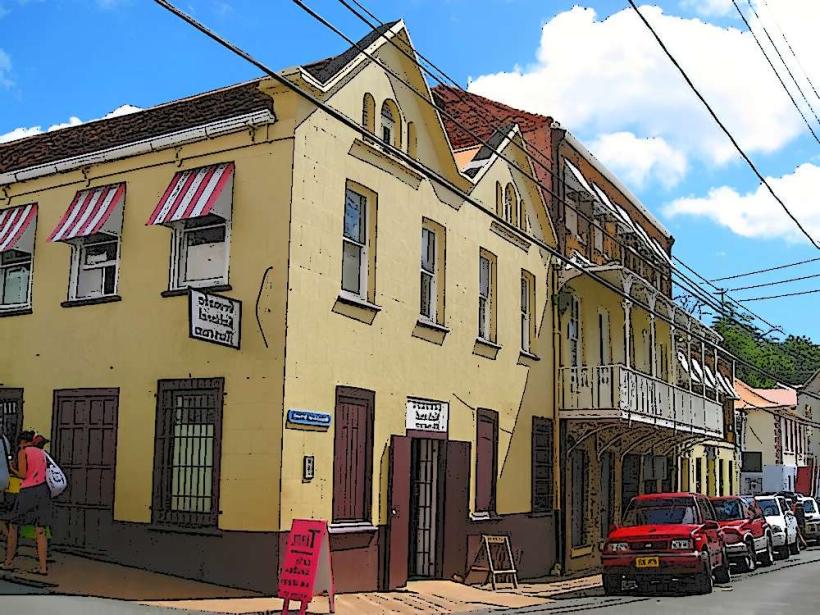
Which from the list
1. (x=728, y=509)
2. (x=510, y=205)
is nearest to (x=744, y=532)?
(x=728, y=509)

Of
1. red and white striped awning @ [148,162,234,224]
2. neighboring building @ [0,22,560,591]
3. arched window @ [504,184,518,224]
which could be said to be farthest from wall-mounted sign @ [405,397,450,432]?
arched window @ [504,184,518,224]

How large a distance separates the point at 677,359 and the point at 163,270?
22088 mm

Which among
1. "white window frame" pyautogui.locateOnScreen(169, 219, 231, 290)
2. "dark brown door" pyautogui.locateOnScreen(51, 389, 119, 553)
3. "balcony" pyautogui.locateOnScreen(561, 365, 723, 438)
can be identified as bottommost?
"dark brown door" pyautogui.locateOnScreen(51, 389, 119, 553)

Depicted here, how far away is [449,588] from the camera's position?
17.3 metres

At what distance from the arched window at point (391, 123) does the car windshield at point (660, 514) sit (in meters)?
8.31

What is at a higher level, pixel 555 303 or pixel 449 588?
pixel 555 303

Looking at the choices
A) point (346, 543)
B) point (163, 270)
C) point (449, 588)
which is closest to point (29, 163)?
point (163, 270)

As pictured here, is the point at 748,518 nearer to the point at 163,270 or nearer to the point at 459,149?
the point at 459,149

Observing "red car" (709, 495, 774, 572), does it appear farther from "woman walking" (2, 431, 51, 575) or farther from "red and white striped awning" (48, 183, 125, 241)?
"woman walking" (2, 431, 51, 575)

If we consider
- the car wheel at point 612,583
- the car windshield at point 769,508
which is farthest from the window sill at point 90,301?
the car windshield at point 769,508

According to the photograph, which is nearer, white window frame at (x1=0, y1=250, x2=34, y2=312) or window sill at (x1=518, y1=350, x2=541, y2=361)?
white window frame at (x1=0, y1=250, x2=34, y2=312)

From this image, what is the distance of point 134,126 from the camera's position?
59.6ft

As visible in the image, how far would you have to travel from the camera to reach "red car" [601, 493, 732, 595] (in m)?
17.5

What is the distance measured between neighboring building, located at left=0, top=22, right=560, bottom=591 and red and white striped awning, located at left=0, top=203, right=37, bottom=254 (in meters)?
0.04
